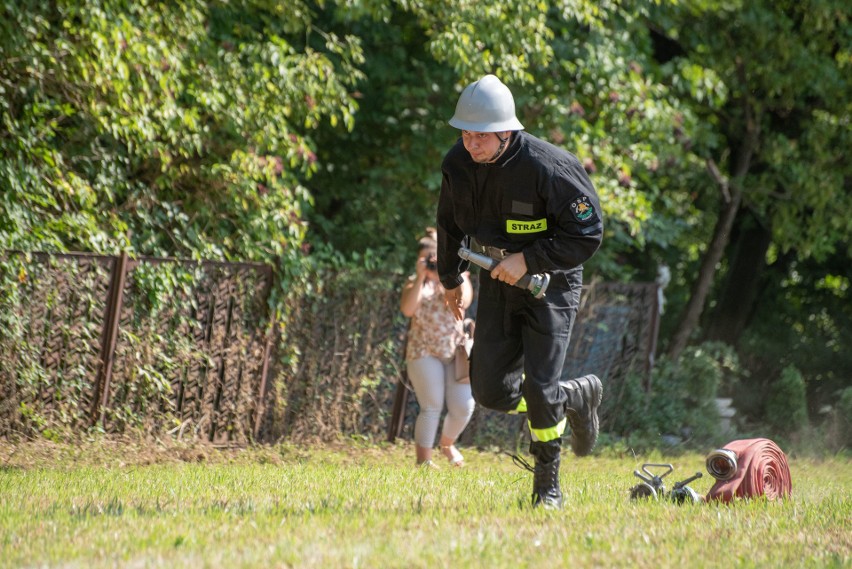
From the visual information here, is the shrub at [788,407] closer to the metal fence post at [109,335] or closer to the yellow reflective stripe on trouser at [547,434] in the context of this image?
the metal fence post at [109,335]

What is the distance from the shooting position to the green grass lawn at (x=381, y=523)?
4.27m

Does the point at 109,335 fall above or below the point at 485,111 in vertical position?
below

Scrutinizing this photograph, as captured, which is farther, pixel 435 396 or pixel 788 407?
pixel 788 407

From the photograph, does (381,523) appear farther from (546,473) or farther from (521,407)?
(521,407)

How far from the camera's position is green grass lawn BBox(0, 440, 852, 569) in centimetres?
427

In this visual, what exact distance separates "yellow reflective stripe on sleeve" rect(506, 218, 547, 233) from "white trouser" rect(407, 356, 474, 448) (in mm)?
3197

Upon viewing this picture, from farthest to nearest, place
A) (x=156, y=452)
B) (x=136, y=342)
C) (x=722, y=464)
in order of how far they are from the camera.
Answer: (x=136, y=342) → (x=156, y=452) → (x=722, y=464)

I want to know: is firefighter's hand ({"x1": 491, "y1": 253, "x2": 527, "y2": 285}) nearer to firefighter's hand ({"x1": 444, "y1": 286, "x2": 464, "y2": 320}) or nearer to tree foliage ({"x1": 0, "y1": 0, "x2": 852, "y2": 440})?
firefighter's hand ({"x1": 444, "y1": 286, "x2": 464, "y2": 320})

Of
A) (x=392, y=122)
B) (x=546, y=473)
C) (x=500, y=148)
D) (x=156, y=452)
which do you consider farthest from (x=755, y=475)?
(x=392, y=122)

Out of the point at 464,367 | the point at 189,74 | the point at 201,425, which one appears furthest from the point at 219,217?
the point at 464,367

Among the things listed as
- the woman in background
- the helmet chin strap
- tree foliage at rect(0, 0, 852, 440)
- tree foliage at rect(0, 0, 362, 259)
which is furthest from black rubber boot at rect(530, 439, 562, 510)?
tree foliage at rect(0, 0, 362, 259)

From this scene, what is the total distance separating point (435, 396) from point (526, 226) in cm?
329

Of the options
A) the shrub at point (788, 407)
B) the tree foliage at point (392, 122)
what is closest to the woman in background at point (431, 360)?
the tree foliage at point (392, 122)

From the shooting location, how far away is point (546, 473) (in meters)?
5.72
